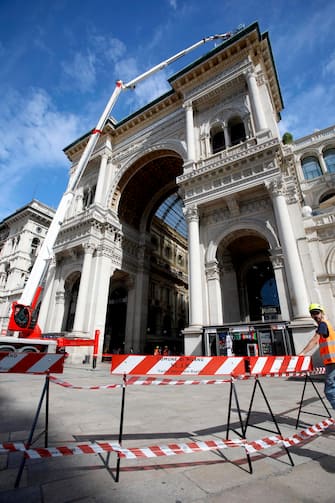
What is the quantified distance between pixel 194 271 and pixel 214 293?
1866 mm

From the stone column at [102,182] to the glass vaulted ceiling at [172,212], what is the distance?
8284mm

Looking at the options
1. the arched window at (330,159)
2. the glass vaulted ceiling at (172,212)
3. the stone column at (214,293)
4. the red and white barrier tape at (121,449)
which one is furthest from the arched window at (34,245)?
the red and white barrier tape at (121,449)

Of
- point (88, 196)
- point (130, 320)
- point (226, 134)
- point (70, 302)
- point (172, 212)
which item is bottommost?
point (130, 320)

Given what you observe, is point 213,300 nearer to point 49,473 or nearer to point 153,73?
point 49,473

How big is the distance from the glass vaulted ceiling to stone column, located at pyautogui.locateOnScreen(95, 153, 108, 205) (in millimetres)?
8284

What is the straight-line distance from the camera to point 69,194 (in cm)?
2227

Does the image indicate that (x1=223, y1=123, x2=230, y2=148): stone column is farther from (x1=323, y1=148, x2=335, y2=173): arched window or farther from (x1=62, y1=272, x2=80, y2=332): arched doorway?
(x1=62, y1=272, x2=80, y2=332): arched doorway

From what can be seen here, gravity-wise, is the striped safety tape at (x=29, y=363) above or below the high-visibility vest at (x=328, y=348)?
below

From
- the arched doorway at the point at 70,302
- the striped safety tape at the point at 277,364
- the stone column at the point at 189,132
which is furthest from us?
the arched doorway at the point at 70,302

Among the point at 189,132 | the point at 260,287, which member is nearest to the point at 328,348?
the point at 260,287

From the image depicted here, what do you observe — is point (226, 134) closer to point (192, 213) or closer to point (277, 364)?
point (192, 213)

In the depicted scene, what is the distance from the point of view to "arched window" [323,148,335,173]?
2406 centimetres

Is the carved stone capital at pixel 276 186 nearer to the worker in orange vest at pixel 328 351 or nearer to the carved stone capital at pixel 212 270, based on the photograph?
the carved stone capital at pixel 212 270

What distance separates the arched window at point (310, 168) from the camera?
81.9 ft
